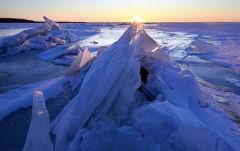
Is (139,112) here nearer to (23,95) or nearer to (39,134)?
(39,134)

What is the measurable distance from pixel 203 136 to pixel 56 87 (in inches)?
158

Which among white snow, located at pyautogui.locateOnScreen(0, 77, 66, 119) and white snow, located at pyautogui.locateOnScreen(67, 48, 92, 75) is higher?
white snow, located at pyautogui.locateOnScreen(67, 48, 92, 75)

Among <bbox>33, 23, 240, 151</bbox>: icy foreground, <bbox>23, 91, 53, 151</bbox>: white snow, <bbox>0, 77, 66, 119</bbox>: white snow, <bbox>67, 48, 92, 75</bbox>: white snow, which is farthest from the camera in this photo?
<bbox>67, 48, 92, 75</bbox>: white snow

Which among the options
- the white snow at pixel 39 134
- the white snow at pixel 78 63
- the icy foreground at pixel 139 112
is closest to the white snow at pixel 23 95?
the white snow at pixel 78 63

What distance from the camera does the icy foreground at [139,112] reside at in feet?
9.06

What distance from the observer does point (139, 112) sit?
3.07m

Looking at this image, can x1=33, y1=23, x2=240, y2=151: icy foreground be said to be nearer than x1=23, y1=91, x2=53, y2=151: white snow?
Yes

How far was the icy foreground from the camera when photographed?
2762 millimetres

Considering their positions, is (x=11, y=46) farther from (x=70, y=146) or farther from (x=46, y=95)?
(x=70, y=146)

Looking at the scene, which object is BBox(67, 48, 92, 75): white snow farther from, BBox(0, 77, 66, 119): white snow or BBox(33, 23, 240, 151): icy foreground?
BBox(33, 23, 240, 151): icy foreground

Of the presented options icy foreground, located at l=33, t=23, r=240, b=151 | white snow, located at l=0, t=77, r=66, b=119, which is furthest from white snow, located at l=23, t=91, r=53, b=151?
white snow, located at l=0, t=77, r=66, b=119

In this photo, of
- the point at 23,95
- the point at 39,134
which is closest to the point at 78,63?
the point at 23,95

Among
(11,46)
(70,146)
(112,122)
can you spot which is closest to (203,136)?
(112,122)

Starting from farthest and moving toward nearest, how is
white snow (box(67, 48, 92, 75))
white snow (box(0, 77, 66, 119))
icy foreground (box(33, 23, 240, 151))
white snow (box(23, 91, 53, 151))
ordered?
white snow (box(67, 48, 92, 75)) < white snow (box(0, 77, 66, 119)) < white snow (box(23, 91, 53, 151)) < icy foreground (box(33, 23, 240, 151))
